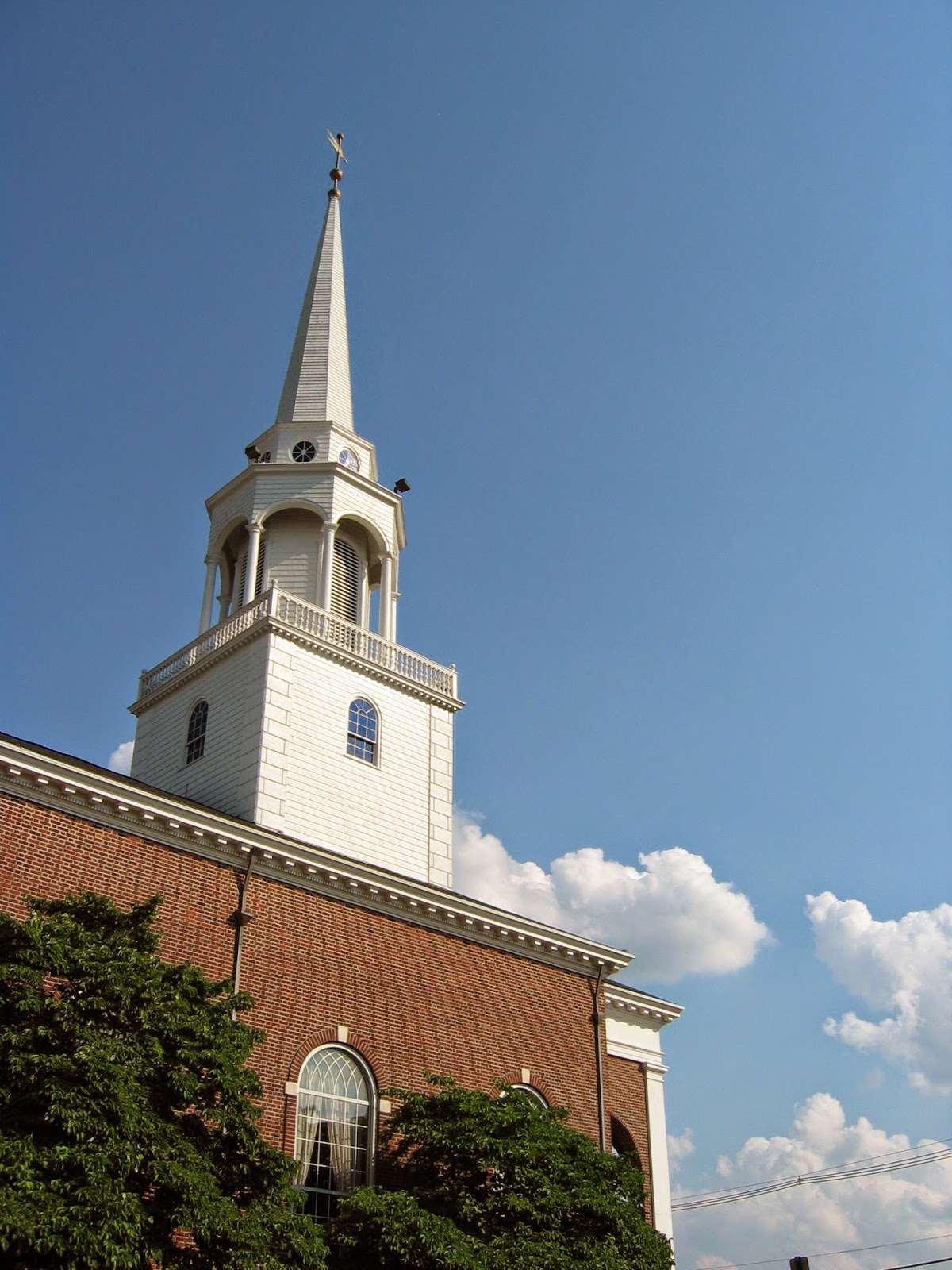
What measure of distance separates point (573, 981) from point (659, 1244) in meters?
6.93

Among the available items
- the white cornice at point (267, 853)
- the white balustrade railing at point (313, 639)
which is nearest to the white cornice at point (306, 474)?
the white balustrade railing at point (313, 639)

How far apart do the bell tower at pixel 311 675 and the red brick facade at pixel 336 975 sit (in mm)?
3493

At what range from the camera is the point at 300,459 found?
108 ft

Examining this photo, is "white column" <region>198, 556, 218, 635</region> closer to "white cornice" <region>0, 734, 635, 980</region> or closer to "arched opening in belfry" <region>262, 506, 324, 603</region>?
"arched opening in belfry" <region>262, 506, 324, 603</region>

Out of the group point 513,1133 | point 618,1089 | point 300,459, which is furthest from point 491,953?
point 300,459

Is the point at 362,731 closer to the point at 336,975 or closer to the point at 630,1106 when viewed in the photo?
the point at 336,975

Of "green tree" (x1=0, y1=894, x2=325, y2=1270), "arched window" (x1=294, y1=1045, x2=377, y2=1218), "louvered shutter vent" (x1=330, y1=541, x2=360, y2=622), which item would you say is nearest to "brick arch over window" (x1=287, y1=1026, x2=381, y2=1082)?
"arched window" (x1=294, y1=1045, x2=377, y2=1218)

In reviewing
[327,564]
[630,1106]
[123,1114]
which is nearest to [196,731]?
[327,564]

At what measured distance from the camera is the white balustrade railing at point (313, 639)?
28391mm

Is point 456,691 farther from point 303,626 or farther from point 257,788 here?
point 257,788

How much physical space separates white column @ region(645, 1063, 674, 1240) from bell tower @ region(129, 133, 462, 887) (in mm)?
7810

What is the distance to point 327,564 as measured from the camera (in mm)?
30812

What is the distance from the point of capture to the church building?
2059cm

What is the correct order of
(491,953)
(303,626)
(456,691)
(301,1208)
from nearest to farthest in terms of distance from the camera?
(301,1208) < (491,953) < (303,626) < (456,691)
